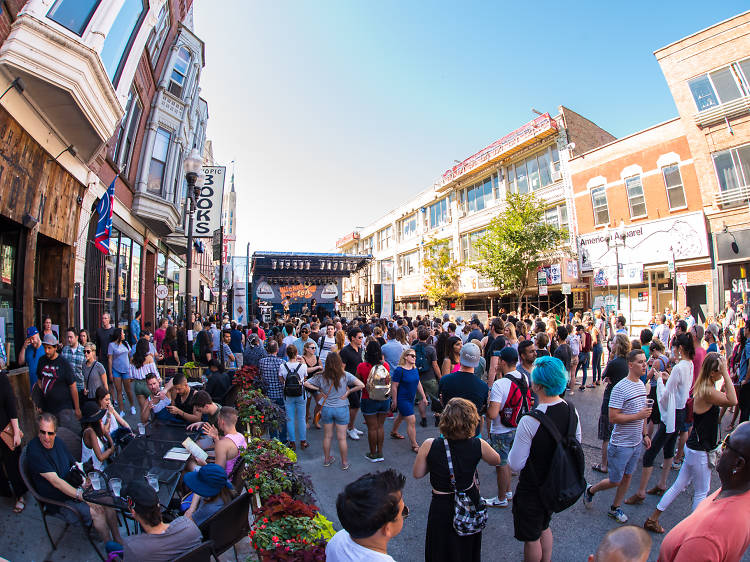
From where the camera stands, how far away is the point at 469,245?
1278 inches

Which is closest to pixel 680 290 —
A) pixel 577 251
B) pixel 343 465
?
pixel 577 251

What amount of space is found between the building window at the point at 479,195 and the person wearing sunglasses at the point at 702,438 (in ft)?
89.2

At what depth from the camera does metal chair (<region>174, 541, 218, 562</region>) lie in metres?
2.66

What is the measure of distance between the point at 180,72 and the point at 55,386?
15.5 metres

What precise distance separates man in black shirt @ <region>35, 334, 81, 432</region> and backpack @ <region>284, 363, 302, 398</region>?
2891 mm

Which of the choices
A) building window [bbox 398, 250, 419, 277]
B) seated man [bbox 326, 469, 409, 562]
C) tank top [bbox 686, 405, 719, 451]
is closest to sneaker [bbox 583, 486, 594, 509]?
tank top [bbox 686, 405, 719, 451]

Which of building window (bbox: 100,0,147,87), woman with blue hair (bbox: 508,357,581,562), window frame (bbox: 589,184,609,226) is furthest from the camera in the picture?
window frame (bbox: 589,184,609,226)

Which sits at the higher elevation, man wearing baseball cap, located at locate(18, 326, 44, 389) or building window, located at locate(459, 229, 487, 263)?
building window, located at locate(459, 229, 487, 263)

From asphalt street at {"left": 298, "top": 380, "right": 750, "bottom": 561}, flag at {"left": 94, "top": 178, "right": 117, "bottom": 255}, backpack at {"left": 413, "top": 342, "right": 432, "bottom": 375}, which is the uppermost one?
flag at {"left": 94, "top": 178, "right": 117, "bottom": 255}

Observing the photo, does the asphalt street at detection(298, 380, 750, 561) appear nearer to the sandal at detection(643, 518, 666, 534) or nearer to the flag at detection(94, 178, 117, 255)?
the sandal at detection(643, 518, 666, 534)

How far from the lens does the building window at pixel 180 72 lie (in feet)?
54.6

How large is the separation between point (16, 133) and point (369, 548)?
9115 mm

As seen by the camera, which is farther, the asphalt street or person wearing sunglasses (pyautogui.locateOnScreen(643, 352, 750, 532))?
the asphalt street

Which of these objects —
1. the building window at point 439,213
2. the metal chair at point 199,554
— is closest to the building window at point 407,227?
the building window at point 439,213
